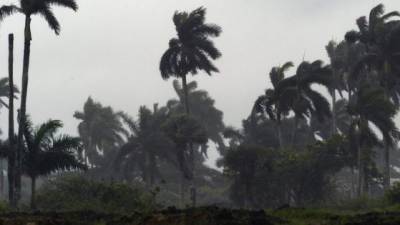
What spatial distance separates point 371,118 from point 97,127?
1478 inches

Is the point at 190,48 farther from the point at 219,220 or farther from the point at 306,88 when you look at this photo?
the point at 219,220

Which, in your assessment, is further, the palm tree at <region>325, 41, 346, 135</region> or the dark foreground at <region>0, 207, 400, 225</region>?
the palm tree at <region>325, 41, 346, 135</region>

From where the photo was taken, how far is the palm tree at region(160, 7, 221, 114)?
5012 centimetres

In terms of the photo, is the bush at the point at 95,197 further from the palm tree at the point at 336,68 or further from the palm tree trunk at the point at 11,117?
the palm tree at the point at 336,68

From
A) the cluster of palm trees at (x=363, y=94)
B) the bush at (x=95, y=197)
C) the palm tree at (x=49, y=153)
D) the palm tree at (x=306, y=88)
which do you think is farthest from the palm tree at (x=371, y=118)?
the palm tree at (x=49, y=153)

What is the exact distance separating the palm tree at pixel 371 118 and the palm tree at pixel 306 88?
5.71 m

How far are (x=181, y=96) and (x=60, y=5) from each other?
37.2m

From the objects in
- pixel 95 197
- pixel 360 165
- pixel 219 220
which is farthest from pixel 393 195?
pixel 219 220

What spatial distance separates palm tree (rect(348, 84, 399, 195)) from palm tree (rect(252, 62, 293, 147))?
267 inches

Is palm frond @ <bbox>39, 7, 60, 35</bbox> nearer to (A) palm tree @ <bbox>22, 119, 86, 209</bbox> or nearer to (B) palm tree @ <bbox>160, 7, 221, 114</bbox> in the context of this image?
(A) palm tree @ <bbox>22, 119, 86, 209</bbox>

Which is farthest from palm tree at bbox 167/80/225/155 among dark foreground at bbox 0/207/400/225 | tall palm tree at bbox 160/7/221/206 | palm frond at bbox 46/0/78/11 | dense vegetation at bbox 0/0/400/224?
dark foreground at bbox 0/207/400/225

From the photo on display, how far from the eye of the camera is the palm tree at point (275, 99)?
157 ft

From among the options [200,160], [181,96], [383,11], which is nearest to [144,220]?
[383,11]

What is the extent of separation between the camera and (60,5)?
3641cm
